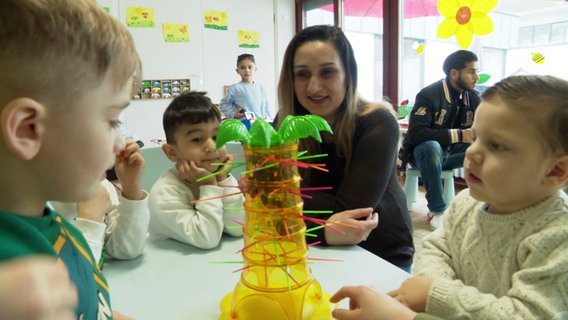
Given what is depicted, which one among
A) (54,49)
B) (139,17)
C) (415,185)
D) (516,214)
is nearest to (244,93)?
(139,17)

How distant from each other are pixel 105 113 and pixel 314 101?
847 millimetres

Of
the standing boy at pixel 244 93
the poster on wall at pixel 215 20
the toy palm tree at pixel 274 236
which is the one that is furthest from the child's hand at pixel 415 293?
the poster on wall at pixel 215 20

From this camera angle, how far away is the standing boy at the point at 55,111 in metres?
0.39

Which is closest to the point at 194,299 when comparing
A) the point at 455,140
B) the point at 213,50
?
the point at 455,140

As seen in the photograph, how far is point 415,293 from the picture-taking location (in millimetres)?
651

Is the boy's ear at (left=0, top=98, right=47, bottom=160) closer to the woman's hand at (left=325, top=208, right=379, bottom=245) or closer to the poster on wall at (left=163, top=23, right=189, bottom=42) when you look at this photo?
the woman's hand at (left=325, top=208, right=379, bottom=245)

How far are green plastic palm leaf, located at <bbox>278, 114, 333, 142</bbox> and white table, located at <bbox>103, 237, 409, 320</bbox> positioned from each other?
0.99 ft

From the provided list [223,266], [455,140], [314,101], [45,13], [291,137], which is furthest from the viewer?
[455,140]

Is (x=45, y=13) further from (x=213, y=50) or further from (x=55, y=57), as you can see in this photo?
(x=213, y=50)

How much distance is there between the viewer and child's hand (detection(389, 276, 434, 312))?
0.64m

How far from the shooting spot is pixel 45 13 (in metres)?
0.41

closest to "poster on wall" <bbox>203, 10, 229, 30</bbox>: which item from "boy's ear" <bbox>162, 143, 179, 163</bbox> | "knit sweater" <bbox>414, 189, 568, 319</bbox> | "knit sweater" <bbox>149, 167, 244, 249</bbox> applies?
"boy's ear" <bbox>162, 143, 179, 163</bbox>

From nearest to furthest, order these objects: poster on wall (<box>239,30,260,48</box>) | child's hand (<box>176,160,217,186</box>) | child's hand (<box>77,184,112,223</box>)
Result: child's hand (<box>77,184,112,223</box>), child's hand (<box>176,160,217,186</box>), poster on wall (<box>239,30,260,48</box>)

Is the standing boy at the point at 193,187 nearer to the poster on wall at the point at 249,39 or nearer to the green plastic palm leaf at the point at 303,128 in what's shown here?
the green plastic palm leaf at the point at 303,128
